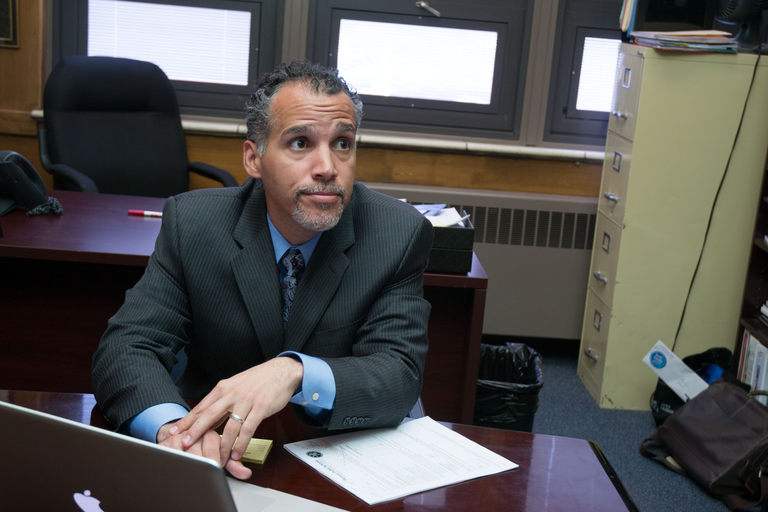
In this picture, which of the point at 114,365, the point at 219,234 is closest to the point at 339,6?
the point at 219,234

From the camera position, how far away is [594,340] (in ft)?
11.4

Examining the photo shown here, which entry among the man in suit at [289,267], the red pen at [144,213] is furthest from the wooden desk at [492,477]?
the red pen at [144,213]

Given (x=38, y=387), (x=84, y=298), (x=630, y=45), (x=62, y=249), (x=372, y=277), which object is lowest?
(x=38, y=387)

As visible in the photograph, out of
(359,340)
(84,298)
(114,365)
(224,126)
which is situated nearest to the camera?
(114,365)

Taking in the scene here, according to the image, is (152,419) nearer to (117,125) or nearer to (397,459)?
(397,459)

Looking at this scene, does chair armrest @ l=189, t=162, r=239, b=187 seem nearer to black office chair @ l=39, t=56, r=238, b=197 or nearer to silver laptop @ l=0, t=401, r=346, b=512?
black office chair @ l=39, t=56, r=238, b=197

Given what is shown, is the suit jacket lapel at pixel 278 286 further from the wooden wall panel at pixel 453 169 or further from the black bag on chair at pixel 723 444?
the wooden wall panel at pixel 453 169

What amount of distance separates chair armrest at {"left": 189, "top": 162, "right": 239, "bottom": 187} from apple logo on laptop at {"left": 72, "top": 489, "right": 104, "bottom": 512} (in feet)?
8.71

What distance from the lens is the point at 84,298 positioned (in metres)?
2.38

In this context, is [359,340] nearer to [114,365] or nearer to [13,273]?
[114,365]

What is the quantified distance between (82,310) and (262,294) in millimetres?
1091

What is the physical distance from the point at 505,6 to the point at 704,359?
70.4 inches

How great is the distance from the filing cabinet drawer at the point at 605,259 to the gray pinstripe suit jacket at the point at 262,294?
1.82 metres

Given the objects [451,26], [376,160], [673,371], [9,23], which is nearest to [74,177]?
[9,23]
